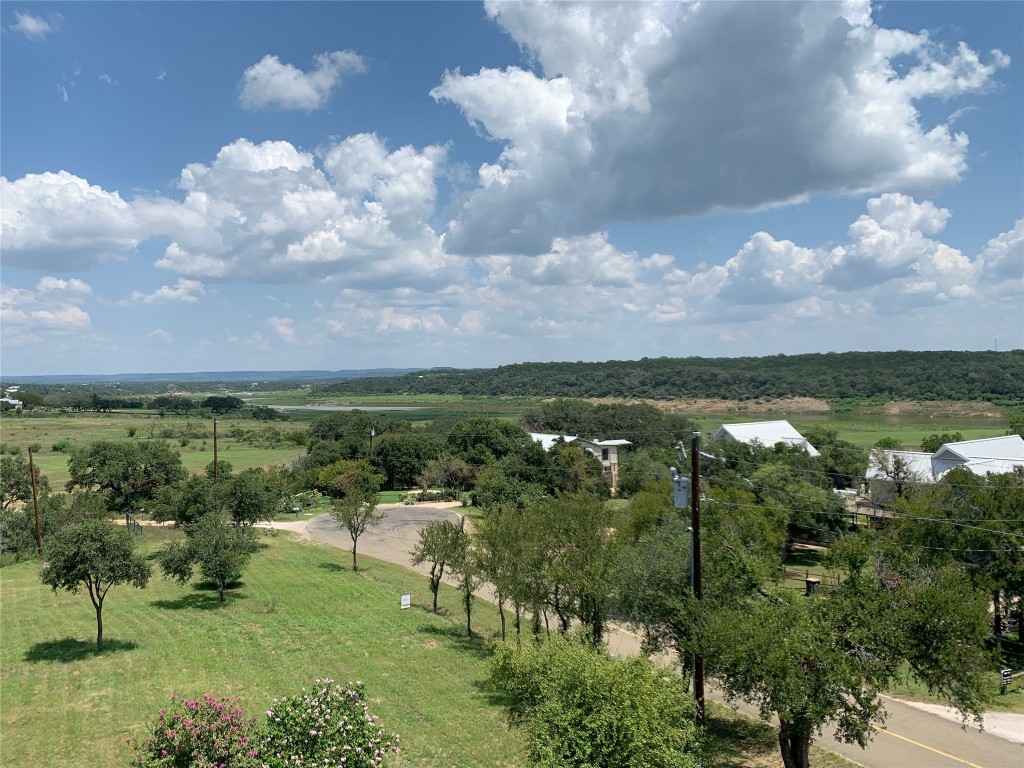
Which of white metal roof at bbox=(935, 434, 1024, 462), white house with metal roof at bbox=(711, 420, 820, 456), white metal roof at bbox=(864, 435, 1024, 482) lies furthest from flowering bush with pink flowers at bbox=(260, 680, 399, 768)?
white house with metal roof at bbox=(711, 420, 820, 456)

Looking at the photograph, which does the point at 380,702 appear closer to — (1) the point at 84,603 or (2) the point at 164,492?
(1) the point at 84,603

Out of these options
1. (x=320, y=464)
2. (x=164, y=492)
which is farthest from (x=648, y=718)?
(x=320, y=464)

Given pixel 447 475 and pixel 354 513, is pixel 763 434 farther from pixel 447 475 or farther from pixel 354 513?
pixel 354 513

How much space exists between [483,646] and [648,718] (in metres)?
16.3

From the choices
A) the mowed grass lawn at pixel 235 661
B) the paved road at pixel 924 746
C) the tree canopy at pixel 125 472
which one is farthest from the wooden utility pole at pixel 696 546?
the tree canopy at pixel 125 472

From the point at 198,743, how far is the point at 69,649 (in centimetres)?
1596

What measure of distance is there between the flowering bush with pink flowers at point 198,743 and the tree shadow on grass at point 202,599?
1948 cm

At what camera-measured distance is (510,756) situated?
611 inches

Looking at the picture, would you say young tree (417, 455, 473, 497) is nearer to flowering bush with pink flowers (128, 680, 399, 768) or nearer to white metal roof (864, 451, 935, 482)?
white metal roof (864, 451, 935, 482)

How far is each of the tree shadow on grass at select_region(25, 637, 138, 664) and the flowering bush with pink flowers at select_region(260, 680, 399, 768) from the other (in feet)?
50.2

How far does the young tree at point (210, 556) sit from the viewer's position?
28.2 metres

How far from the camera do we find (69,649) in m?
21.1

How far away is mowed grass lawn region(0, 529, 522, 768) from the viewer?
1555 centimetres

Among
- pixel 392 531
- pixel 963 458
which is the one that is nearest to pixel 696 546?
pixel 392 531
